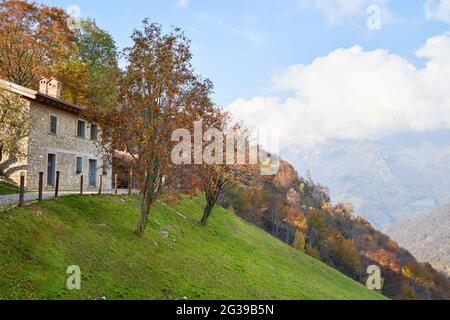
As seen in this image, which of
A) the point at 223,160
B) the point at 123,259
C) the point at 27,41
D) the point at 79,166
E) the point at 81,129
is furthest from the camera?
the point at 27,41

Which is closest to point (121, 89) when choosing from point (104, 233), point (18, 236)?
point (104, 233)

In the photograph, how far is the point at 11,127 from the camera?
101 feet

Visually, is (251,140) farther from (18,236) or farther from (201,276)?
(18,236)

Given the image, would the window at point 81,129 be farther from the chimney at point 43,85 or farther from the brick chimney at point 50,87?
the chimney at point 43,85

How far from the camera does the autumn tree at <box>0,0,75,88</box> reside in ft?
142

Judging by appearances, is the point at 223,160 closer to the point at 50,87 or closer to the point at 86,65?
the point at 50,87

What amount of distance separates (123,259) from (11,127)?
57.3 ft

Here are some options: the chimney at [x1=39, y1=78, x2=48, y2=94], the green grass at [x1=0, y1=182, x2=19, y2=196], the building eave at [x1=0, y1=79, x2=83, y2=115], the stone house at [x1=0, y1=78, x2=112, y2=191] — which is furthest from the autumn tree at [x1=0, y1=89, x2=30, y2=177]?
the chimney at [x1=39, y1=78, x2=48, y2=94]

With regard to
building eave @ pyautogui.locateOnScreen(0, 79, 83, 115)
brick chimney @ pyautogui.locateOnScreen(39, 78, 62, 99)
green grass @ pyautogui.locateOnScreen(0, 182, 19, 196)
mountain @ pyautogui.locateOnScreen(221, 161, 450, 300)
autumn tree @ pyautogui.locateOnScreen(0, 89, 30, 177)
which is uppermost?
brick chimney @ pyautogui.locateOnScreen(39, 78, 62, 99)

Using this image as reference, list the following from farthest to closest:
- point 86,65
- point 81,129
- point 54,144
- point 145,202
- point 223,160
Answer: point 86,65 → point 81,129 → point 223,160 → point 54,144 → point 145,202

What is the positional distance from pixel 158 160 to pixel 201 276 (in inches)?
269

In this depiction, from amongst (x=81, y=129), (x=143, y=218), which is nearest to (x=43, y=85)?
(x=81, y=129)

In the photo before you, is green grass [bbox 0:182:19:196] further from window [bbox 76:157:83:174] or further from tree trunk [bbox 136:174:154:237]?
tree trunk [bbox 136:174:154:237]

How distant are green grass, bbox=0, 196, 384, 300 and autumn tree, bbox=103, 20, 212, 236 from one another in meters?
3.85
